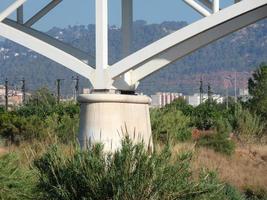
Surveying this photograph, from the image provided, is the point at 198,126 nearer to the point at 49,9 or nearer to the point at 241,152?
the point at 241,152

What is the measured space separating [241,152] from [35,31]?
15225 millimetres

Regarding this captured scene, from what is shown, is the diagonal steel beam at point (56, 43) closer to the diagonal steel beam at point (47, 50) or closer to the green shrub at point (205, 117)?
the diagonal steel beam at point (47, 50)

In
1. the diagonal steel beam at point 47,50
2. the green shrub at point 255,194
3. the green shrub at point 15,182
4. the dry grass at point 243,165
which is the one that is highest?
the diagonal steel beam at point 47,50

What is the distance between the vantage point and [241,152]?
32219mm

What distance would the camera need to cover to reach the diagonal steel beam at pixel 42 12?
1878cm

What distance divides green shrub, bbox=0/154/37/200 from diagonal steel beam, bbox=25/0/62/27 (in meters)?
5.17

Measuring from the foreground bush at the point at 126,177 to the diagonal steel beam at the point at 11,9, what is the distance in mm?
6227

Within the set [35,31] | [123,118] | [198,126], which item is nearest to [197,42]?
[123,118]

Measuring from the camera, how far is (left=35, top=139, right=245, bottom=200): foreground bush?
36.0 ft

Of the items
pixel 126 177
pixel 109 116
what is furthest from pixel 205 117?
pixel 126 177

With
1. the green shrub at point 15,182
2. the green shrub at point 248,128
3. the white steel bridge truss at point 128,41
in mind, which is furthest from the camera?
the green shrub at point 248,128

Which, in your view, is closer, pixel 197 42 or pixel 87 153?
pixel 87 153

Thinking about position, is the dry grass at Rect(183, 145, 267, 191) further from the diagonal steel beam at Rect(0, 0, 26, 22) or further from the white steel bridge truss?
the diagonal steel beam at Rect(0, 0, 26, 22)

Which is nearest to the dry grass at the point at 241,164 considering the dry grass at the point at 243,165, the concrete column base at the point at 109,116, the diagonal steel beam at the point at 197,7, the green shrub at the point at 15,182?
the dry grass at the point at 243,165
